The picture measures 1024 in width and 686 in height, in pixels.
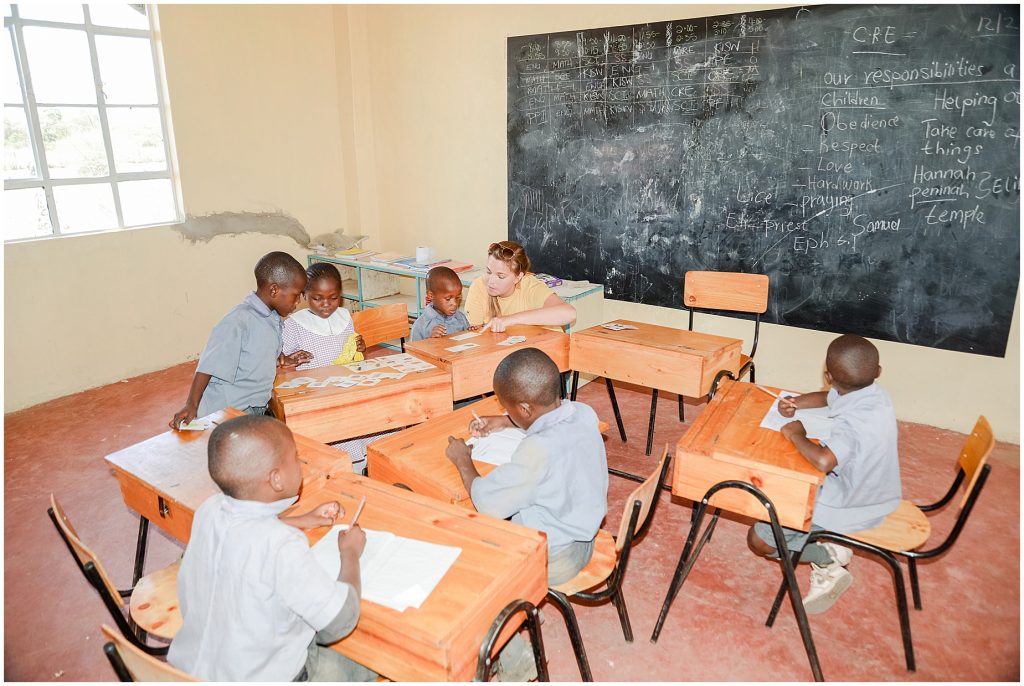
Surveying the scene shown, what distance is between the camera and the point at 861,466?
203cm

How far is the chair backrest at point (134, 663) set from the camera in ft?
3.83

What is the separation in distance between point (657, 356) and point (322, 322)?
1.65m

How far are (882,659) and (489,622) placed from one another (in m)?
1.63

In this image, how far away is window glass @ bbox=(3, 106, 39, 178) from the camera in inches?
170

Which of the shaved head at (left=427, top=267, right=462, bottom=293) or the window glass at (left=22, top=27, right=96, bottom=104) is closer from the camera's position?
the shaved head at (left=427, top=267, right=462, bottom=293)

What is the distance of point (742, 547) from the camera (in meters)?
2.91

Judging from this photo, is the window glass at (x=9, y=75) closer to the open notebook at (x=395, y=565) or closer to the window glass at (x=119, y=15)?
the window glass at (x=119, y=15)

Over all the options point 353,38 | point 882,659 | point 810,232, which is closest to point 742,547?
point 882,659

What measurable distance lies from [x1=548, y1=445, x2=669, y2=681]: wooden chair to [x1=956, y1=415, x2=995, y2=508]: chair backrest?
906 mm

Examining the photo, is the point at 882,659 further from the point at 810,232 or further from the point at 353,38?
the point at 353,38

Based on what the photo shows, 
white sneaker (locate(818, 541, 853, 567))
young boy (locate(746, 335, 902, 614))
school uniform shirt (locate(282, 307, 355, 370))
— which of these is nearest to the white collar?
school uniform shirt (locate(282, 307, 355, 370))

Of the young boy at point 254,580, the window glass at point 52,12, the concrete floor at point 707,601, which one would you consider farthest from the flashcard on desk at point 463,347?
the window glass at point 52,12

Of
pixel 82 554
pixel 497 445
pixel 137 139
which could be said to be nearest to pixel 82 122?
pixel 137 139

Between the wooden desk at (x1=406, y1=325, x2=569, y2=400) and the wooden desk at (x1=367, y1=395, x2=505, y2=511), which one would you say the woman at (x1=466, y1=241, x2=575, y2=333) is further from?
the wooden desk at (x1=367, y1=395, x2=505, y2=511)
